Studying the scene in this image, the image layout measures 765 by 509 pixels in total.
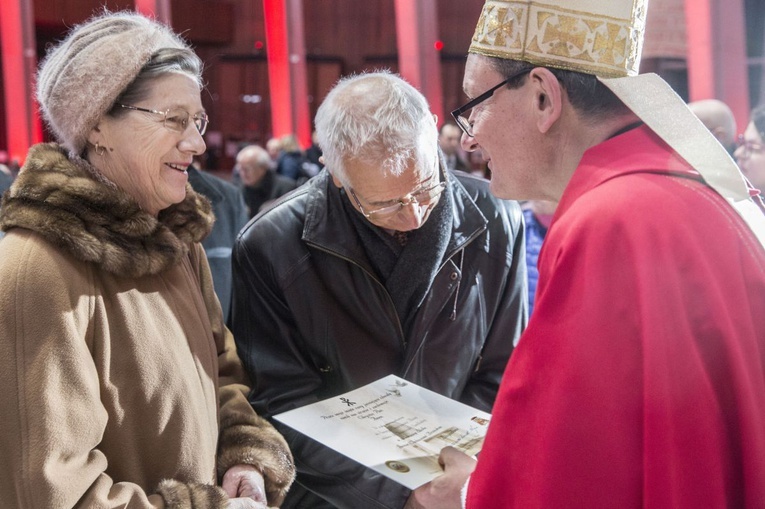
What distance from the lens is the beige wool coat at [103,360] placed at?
4.09 feet

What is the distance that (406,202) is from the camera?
5.99ft

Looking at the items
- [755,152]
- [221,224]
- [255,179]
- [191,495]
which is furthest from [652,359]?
[255,179]

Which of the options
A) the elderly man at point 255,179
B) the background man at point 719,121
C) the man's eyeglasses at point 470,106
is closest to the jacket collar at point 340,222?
the man's eyeglasses at point 470,106

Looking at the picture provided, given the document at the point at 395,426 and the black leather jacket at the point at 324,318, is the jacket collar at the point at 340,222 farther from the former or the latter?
the document at the point at 395,426

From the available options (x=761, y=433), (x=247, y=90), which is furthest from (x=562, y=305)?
(x=247, y=90)

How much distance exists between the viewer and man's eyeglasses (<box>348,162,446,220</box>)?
183 centimetres

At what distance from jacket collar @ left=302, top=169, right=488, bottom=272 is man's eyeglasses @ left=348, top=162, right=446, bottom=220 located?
6 centimetres

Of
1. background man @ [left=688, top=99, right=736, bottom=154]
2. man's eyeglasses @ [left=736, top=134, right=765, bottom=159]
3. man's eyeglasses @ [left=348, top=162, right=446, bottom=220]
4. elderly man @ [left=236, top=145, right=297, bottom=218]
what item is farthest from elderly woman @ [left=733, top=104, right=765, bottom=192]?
elderly man @ [left=236, top=145, right=297, bottom=218]

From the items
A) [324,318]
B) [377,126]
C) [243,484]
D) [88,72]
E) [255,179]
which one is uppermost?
[88,72]

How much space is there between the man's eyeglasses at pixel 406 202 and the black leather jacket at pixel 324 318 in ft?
0.21

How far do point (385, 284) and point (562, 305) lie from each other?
938mm

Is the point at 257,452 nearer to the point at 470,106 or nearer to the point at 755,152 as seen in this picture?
the point at 470,106

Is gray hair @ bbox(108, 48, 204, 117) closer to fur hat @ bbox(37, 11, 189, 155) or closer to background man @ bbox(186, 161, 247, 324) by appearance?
fur hat @ bbox(37, 11, 189, 155)

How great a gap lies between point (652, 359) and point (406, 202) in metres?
0.99
